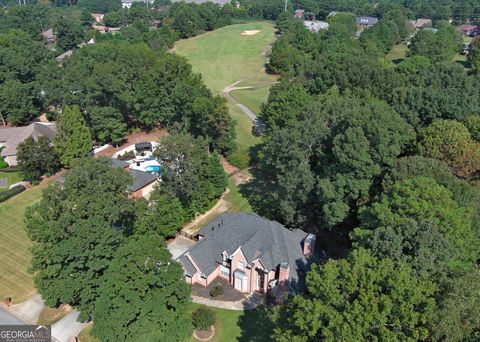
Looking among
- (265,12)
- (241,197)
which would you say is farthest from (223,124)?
(265,12)

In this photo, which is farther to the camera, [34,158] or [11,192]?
[34,158]

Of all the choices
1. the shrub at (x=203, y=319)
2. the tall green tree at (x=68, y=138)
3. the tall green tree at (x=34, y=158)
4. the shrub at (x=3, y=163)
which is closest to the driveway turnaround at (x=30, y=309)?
the shrub at (x=203, y=319)

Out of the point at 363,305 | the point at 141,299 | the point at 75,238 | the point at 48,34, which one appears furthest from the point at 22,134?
the point at 48,34

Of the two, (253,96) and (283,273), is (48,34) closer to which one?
(253,96)

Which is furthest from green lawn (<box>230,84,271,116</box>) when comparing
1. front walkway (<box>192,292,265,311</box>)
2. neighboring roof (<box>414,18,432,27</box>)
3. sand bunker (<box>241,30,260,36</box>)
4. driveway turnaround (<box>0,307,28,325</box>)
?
neighboring roof (<box>414,18,432,27</box>)

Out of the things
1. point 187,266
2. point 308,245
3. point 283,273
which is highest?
point 283,273

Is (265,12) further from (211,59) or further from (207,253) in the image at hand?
(207,253)

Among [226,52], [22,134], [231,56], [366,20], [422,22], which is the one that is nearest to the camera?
[22,134]
